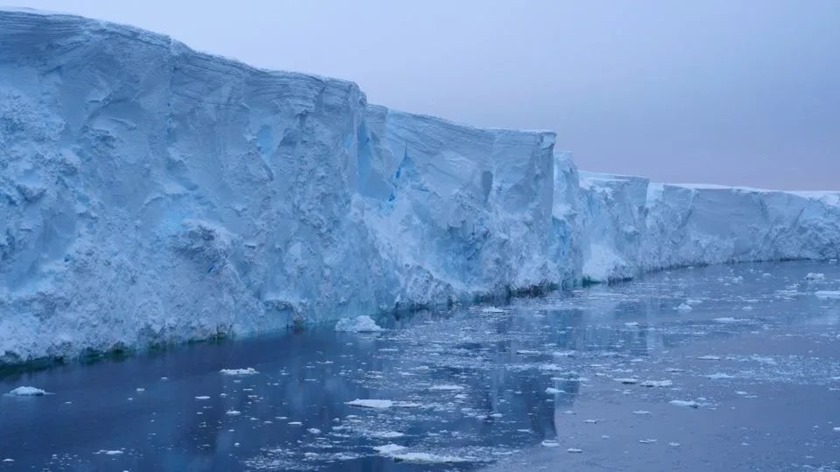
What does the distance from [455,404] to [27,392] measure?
3.82m

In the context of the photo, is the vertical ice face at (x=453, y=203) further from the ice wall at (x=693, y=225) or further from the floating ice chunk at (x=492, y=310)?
the ice wall at (x=693, y=225)

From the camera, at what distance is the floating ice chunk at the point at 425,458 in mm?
6535

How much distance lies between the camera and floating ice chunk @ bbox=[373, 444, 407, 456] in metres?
6.76

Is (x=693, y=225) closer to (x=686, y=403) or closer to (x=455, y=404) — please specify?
(x=686, y=403)

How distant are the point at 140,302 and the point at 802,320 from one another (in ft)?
35.6

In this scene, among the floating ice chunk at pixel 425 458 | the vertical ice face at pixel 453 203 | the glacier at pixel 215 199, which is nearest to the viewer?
the floating ice chunk at pixel 425 458

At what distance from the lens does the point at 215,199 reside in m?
13.3

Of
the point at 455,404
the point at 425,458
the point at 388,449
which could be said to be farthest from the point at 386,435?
the point at 455,404

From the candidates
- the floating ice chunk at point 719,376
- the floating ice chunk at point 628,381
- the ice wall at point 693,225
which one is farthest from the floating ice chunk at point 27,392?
the ice wall at point 693,225

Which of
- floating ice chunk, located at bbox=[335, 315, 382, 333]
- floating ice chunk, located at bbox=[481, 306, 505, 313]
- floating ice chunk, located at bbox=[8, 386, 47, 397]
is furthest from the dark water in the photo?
floating ice chunk, located at bbox=[481, 306, 505, 313]

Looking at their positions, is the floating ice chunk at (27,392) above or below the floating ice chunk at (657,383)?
below

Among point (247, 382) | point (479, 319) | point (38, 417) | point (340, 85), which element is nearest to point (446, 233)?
point (479, 319)

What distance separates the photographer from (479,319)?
54.5 feet

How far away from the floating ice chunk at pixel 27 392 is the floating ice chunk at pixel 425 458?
3.82m
